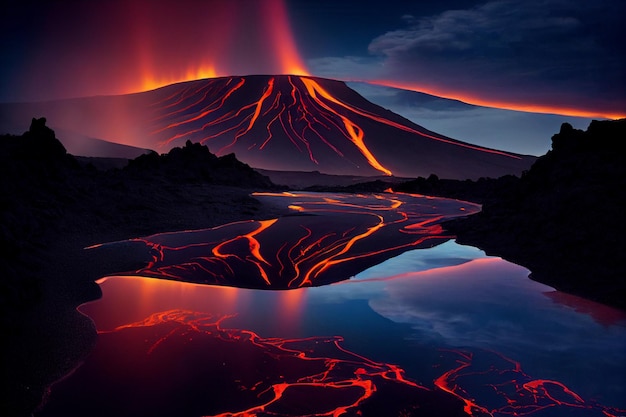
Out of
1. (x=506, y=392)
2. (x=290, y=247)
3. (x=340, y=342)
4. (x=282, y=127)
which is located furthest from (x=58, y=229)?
(x=282, y=127)

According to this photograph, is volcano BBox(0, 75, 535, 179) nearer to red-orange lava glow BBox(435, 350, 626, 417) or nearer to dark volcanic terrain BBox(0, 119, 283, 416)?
dark volcanic terrain BBox(0, 119, 283, 416)

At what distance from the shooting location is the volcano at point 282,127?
5178 cm

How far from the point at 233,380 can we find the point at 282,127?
2114 inches

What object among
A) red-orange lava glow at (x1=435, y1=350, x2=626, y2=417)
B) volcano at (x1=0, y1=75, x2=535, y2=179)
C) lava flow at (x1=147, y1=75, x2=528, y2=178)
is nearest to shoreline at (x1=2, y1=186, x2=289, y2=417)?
red-orange lava glow at (x1=435, y1=350, x2=626, y2=417)

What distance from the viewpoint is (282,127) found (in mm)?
56500

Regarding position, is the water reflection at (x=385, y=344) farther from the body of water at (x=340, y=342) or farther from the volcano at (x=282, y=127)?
the volcano at (x=282, y=127)

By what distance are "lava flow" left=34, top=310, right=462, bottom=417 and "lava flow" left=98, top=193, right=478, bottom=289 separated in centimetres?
220

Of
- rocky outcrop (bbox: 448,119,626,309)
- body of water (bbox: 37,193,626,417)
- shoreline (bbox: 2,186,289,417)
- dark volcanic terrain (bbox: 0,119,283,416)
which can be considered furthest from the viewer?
rocky outcrop (bbox: 448,119,626,309)

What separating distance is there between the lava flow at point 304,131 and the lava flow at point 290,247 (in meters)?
35.5

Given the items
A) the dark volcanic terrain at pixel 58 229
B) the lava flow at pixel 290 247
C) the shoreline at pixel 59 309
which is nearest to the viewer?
the shoreline at pixel 59 309

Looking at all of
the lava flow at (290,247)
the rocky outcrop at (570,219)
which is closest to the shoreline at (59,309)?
the lava flow at (290,247)

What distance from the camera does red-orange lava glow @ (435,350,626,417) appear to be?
3607 mm

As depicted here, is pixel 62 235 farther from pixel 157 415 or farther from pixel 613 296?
pixel 613 296

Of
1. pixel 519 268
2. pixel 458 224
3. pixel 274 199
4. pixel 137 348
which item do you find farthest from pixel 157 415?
pixel 274 199
